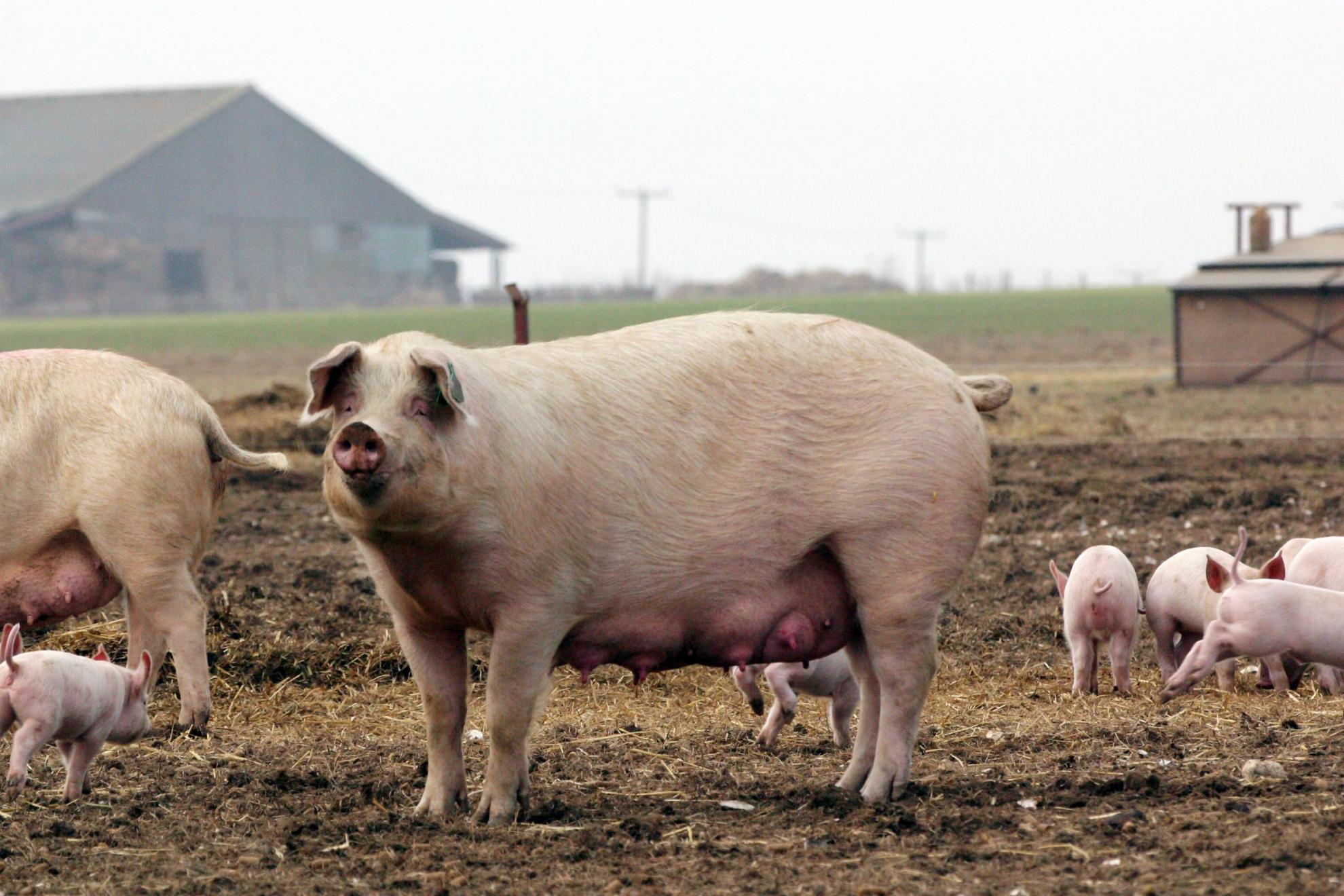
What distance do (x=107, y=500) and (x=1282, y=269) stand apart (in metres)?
18.9

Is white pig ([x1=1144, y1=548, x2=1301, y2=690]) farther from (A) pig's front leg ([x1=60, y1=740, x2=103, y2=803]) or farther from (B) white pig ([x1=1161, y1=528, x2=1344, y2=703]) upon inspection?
(A) pig's front leg ([x1=60, y1=740, x2=103, y2=803])

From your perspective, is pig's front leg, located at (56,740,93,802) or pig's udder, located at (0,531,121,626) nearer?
pig's front leg, located at (56,740,93,802)

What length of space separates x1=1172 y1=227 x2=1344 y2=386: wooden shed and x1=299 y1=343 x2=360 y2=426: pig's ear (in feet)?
56.8

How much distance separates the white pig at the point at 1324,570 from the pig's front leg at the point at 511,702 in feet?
9.98

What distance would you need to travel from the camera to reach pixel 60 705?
4387 mm

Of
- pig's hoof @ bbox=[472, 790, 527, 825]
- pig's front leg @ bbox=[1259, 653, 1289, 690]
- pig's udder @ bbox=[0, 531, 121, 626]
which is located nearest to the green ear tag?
pig's hoof @ bbox=[472, 790, 527, 825]

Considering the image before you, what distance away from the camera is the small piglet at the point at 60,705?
172 inches

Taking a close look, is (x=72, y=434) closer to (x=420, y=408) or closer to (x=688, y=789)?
(x=420, y=408)

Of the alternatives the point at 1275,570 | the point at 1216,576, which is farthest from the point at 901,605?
the point at 1275,570

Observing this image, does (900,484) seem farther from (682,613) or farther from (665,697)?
(665,697)

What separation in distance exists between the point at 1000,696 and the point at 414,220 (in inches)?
2466

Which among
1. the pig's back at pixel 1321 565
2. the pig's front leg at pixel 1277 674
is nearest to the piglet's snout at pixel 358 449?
the pig's back at pixel 1321 565

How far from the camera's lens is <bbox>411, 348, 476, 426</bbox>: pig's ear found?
12.6 feet

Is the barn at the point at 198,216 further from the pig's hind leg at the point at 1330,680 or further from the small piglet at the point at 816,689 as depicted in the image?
the pig's hind leg at the point at 1330,680
